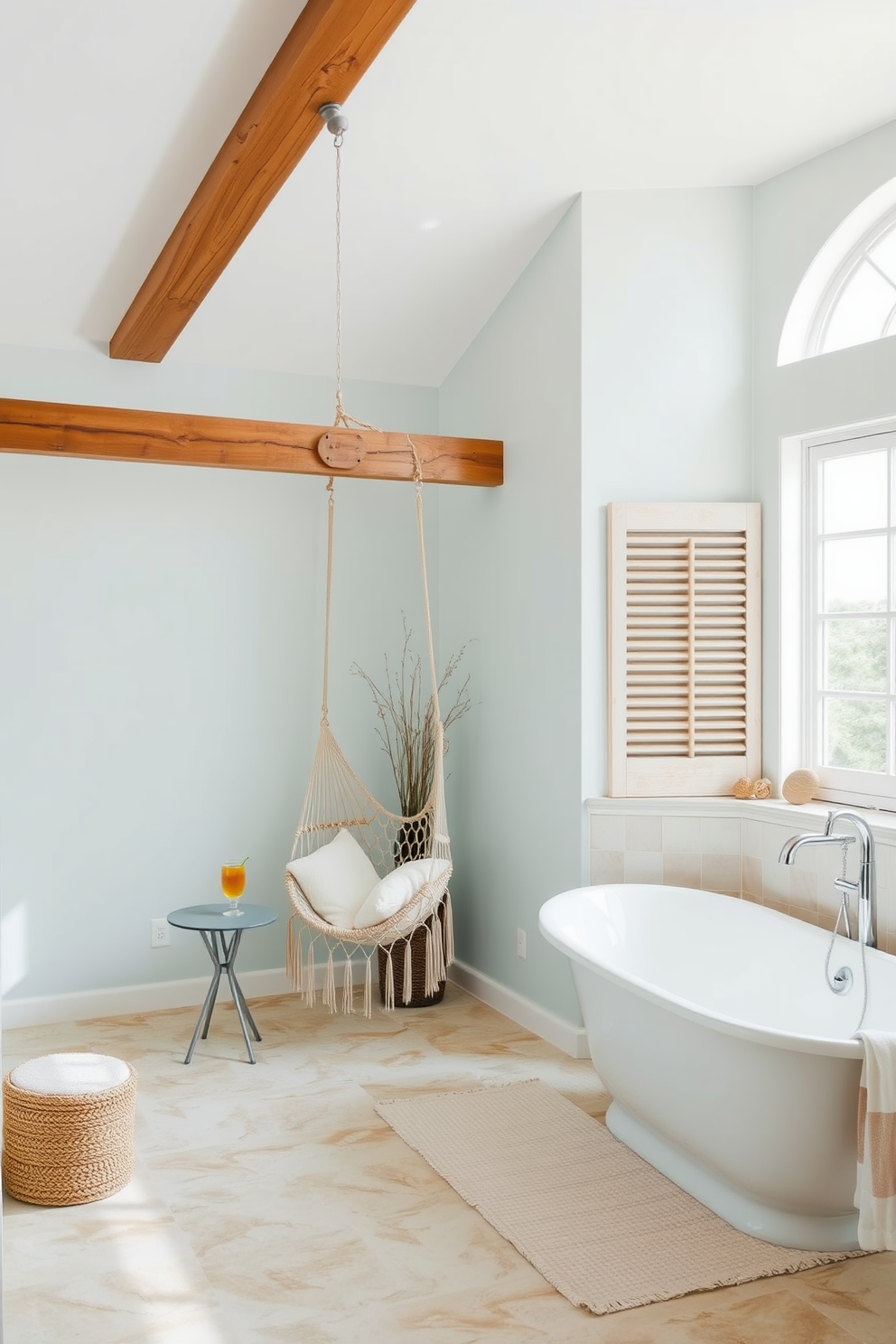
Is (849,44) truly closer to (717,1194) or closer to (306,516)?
(306,516)

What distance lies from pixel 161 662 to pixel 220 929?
3.74ft

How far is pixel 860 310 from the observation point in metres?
3.43

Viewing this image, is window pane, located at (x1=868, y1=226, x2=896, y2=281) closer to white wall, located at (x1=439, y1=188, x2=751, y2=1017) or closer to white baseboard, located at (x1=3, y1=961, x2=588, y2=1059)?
white wall, located at (x1=439, y1=188, x2=751, y2=1017)

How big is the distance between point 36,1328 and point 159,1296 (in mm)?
243

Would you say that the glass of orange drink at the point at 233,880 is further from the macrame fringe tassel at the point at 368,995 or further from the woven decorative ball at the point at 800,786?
the woven decorative ball at the point at 800,786

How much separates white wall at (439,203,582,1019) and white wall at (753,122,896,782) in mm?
636

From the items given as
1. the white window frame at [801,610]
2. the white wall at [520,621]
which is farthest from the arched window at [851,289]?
the white wall at [520,621]

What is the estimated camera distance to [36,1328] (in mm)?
2158

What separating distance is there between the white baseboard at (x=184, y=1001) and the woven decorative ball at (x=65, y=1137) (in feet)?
4.23

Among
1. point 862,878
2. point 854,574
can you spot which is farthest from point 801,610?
point 862,878

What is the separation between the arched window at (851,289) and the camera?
3.33m

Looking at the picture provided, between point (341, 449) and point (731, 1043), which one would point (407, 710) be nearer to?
point (341, 449)

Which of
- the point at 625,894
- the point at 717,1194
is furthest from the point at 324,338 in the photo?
the point at 717,1194

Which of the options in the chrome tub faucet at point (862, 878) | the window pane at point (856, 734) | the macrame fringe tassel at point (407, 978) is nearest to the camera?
the chrome tub faucet at point (862, 878)
